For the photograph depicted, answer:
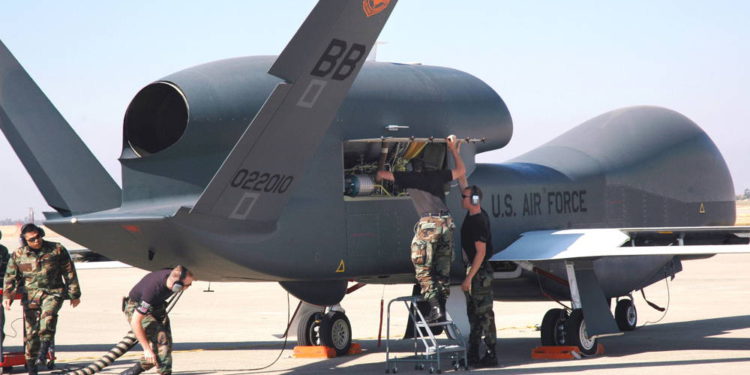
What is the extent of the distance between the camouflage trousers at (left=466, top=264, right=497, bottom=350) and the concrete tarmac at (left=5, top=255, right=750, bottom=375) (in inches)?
16.0

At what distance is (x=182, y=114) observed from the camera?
484 inches

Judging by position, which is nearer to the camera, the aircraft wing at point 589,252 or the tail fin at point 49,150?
the tail fin at point 49,150

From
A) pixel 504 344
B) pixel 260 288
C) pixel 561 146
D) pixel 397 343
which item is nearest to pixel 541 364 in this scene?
pixel 504 344

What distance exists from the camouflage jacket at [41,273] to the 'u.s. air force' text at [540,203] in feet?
18.8

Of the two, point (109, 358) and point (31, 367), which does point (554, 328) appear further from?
point (31, 367)

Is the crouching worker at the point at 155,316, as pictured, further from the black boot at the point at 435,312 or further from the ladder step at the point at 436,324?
the black boot at the point at 435,312

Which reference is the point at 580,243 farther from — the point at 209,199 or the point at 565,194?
the point at 209,199

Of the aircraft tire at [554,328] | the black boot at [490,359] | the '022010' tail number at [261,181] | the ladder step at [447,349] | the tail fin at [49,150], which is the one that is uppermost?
the tail fin at [49,150]

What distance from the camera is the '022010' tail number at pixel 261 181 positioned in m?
11.0

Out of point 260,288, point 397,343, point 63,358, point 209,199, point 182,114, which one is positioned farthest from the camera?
point 260,288

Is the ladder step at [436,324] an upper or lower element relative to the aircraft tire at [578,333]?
upper

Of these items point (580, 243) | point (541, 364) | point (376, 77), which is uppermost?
point (376, 77)

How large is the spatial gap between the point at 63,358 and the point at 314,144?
234 inches

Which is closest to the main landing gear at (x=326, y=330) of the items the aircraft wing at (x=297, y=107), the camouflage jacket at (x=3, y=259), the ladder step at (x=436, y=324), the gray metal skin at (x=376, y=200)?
the gray metal skin at (x=376, y=200)
